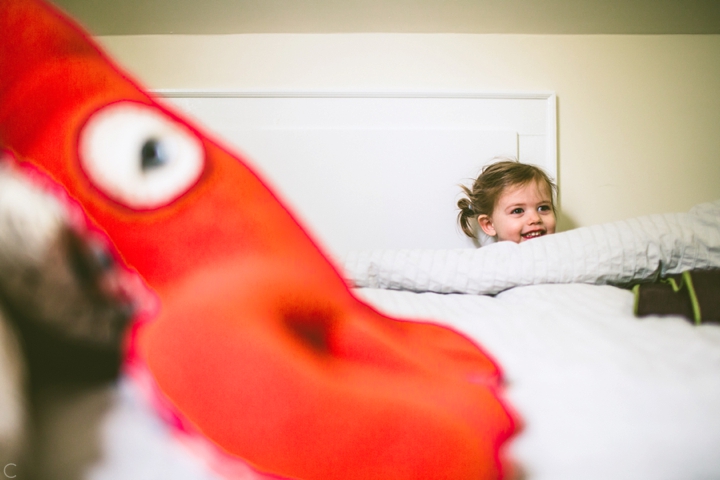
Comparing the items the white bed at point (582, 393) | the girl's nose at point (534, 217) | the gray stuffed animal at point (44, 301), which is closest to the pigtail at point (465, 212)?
the girl's nose at point (534, 217)

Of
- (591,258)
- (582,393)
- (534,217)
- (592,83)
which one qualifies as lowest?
(582,393)

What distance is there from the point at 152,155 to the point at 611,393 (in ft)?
1.22

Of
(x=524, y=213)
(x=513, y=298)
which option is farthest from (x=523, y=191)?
(x=513, y=298)

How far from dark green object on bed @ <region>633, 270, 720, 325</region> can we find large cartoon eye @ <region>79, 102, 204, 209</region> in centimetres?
49

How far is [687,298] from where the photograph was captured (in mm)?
415

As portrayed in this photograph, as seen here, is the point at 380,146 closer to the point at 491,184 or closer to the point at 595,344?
the point at 491,184

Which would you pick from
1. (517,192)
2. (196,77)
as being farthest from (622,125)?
(196,77)

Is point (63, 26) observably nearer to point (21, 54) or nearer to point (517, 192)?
point (21, 54)

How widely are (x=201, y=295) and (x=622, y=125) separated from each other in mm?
1409

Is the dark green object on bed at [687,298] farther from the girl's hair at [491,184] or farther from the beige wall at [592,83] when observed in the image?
the beige wall at [592,83]

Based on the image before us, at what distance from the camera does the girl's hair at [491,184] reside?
1.00 meters

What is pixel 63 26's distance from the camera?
0.26 m

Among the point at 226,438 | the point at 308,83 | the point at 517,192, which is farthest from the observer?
the point at 308,83

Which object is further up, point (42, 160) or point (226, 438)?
point (42, 160)
